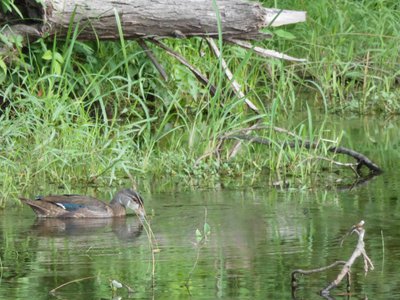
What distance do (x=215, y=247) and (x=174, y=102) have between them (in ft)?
13.1

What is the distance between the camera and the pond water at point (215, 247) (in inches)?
283

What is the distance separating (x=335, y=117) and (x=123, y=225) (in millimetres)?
5423

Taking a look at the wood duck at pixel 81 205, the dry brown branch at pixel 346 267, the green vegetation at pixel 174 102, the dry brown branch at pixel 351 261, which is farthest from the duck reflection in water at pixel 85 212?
the dry brown branch at pixel 351 261

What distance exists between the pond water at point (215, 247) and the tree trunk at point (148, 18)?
2.11 m

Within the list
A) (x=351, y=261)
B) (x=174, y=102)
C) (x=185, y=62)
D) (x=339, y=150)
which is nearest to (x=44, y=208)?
(x=174, y=102)

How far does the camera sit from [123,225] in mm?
9602

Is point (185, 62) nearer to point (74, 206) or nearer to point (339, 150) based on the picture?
point (339, 150)

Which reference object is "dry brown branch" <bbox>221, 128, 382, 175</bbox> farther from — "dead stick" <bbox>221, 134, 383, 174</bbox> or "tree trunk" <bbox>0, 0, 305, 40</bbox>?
"tree trunk" <bbox>0, 0, 305, 40</bbox>

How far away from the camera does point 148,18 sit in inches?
480

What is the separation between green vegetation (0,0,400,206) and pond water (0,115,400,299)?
522mm

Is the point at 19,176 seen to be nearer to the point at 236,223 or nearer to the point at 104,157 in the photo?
the point at 104,157

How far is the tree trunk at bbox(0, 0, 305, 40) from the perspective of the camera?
39.4ft

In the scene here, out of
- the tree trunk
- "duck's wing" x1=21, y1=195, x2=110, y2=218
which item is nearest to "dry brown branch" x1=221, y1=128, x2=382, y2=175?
the tree trunk

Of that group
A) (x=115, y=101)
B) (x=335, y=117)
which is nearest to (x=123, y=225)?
(x=115, y=101)
